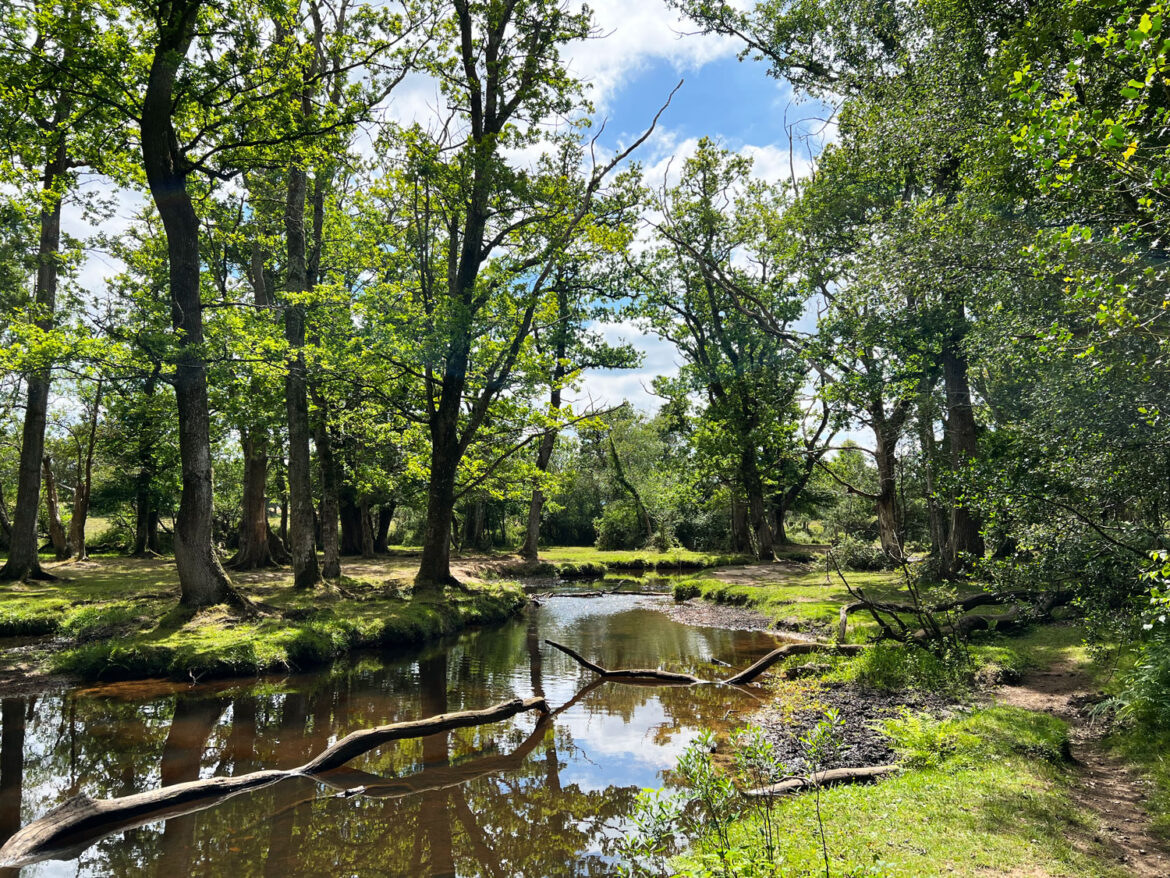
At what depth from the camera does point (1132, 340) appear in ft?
24.3

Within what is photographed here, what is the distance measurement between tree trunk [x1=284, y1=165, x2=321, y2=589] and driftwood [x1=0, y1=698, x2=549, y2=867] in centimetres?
1018

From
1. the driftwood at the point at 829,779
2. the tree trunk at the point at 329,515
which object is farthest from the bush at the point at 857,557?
the tree trunk at the point at 329,515

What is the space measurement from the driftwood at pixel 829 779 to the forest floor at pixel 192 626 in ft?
30.4

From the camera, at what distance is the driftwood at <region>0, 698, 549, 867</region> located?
5.19 meters

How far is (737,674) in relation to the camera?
36.9ft

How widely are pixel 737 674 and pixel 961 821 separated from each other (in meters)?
6.34

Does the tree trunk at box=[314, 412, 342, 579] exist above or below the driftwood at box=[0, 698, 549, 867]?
above

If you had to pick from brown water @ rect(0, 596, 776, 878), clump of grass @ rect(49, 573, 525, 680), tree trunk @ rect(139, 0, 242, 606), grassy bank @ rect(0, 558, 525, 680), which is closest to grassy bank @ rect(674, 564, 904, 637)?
brown water @ rect(0, 596, 776, 878)

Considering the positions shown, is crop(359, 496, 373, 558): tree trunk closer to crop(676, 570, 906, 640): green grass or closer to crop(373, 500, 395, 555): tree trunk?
crop(373, 500, 395, 555): tree trunk

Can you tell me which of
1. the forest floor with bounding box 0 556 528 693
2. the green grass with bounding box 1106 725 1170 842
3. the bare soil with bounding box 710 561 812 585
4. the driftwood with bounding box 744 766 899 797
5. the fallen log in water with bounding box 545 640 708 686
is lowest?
the fallen log in water with bounding box 545 640 708 686

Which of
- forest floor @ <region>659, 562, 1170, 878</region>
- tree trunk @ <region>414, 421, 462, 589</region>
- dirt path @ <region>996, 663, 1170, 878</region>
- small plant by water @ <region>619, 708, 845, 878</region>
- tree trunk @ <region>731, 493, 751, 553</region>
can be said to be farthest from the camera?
tree trunk @ <region>731, 493, 751, 553</region>

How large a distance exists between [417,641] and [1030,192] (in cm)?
1479

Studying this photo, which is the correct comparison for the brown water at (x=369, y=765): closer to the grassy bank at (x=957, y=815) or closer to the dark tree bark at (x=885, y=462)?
the grassy bank at (x=957, y=815)

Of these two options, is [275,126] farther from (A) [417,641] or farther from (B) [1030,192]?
(B) [1030,192]
